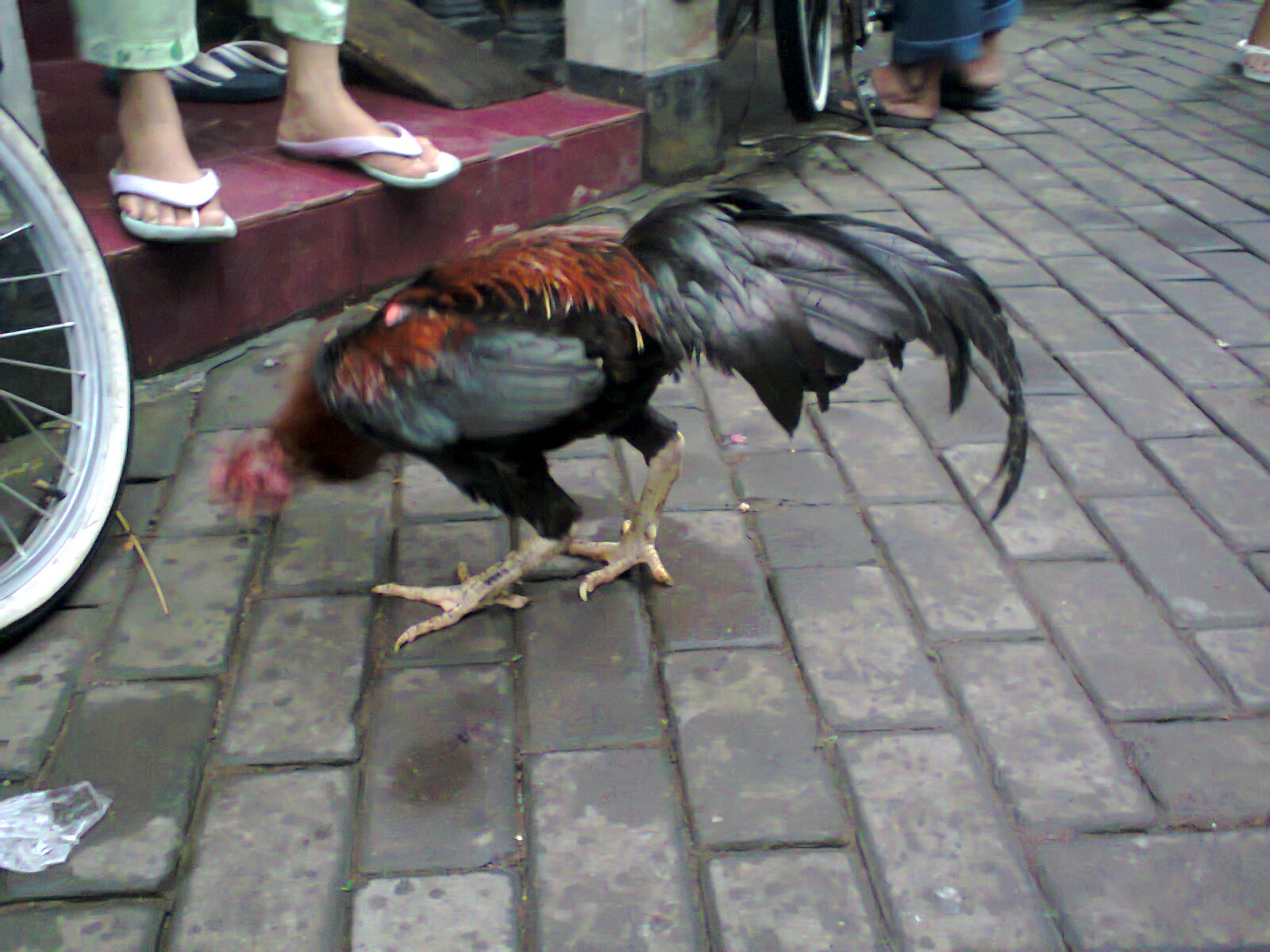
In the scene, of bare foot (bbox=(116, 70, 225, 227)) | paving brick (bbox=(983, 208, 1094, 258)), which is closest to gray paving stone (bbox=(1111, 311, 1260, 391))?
paving brick (bbox=(983, 208, 1094, 258))

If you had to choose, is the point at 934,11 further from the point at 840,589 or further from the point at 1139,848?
the point at 1139,848

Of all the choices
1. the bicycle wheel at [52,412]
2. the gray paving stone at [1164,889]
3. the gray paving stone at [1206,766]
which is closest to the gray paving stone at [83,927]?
the bicycle wheel at [52,412]

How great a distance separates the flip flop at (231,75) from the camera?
4.25 metres

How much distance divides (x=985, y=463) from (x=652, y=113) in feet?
7.97

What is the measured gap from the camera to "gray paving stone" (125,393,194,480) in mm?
2951

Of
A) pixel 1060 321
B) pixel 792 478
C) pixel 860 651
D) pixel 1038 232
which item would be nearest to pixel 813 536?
Result: pixel 792 478

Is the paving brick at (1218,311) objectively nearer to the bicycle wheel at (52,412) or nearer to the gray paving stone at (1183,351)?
the gray paving stone at (1183,351)

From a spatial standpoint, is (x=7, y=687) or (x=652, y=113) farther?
(x=652, y=113)

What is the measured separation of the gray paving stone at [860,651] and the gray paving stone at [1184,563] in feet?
2.12

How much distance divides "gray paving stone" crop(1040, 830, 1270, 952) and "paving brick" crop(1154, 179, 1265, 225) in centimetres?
346

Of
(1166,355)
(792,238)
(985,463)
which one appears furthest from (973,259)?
(792,238)

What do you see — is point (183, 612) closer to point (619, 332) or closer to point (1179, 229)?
point (619, 332)

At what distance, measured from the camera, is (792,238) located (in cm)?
219

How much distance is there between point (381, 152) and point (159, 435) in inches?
47.0
